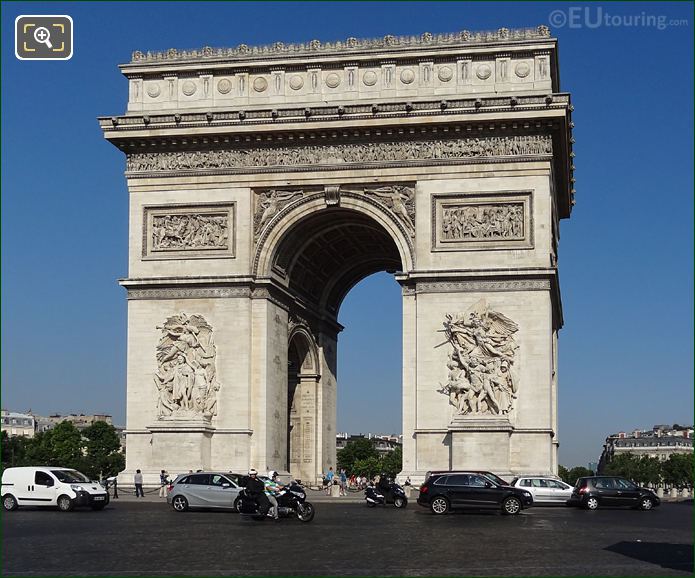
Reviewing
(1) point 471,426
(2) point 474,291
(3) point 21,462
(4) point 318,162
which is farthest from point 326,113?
(3) point 21,462

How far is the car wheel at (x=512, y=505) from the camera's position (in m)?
34.2

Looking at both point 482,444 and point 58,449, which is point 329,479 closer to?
point 482,444

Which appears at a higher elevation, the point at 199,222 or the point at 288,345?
the point at 199,222

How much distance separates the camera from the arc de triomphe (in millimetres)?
41000

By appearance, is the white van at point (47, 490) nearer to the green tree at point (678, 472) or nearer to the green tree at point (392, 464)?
the green tree at point (392, 464)

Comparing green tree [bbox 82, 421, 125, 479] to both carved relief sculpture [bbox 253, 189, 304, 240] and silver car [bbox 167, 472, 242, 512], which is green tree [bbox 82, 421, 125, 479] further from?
silver car [bbox 167, 472, 242, 512]

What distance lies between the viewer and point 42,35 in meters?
14.8

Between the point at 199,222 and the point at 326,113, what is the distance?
6.20 meters

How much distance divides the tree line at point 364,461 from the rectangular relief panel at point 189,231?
94580 millimetres

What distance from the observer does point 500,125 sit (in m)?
41.7

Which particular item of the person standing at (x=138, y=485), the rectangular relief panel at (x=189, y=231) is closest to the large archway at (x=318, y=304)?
the rectangular relief panel at (x=189, y=231)

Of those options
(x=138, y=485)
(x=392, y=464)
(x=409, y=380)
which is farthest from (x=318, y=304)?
(x=392, y=464)

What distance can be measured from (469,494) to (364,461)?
10941 centimetres

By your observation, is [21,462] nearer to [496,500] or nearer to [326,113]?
[326,113]
